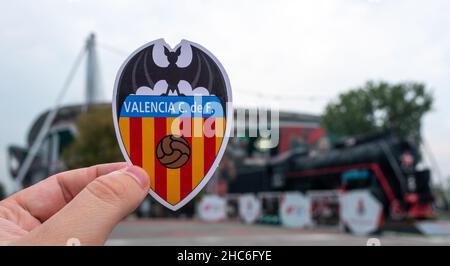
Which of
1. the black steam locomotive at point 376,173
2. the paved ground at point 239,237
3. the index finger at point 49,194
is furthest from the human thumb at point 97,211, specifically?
the black steam locomotive at point 376,173

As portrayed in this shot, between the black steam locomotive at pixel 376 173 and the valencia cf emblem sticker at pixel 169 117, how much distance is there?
1093cm

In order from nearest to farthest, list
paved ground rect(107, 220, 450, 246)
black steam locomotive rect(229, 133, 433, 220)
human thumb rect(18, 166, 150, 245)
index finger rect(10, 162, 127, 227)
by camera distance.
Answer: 1. human thumb rect(18, 166, 150, 245)
2. index finger rect(10, 162, 127, 227)
3. paved ground rect(107, 220, 450, 246)
4. black steam locomotive rect(229, 133, 433, 220)

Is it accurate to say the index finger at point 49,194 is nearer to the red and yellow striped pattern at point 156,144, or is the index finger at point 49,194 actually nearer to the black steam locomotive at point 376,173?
the red and yellow striped pattern at point 156,144

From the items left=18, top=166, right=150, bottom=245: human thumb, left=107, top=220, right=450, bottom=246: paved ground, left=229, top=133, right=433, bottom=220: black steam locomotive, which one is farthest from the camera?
left=229, top=133, right=433, bottom=220: black steam locomotive

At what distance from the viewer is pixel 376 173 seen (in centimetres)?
1378

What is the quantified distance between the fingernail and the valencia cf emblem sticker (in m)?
0.01

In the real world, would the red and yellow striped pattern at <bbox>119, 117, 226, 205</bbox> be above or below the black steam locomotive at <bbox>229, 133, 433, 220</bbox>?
above

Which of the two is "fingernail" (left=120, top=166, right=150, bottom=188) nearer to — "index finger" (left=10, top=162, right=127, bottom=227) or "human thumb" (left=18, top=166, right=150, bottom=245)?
"human thumb" (left=18, top=166, right=150, bottom=245)

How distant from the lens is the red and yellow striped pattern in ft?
3.99

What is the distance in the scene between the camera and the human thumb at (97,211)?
115 centimetres

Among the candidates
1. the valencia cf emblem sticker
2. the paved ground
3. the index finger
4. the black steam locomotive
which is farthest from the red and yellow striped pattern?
the black steam locomotive

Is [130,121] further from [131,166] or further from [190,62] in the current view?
[190,62]
